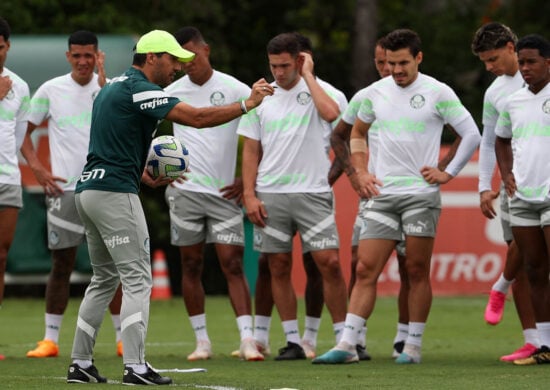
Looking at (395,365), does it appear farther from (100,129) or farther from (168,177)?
(100,129)

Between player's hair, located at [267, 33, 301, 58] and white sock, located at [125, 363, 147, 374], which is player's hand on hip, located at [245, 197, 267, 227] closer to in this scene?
player's hair, located at [267, 33, 301, 58]

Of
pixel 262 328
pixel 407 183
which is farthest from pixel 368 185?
pixel 262 328

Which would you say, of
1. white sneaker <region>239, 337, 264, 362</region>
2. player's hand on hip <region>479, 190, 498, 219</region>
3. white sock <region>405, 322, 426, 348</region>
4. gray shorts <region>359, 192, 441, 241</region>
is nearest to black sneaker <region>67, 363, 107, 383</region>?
white sneaker <region>239, 337, 264, 362</region>

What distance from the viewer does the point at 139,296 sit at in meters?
9.50

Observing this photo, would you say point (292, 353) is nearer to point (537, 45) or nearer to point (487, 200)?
point (487, 200)

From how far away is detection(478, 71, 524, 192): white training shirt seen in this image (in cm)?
1181

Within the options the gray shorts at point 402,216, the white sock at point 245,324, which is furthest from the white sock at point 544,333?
the white sock at point 245,324

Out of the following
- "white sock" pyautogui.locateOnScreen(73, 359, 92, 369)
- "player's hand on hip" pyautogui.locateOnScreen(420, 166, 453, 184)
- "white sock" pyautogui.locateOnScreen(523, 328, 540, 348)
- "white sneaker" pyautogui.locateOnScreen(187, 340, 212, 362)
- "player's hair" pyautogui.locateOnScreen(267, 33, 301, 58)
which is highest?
"player's hair" pyautogui.locateOnScreen(267, 33, 301, 58)

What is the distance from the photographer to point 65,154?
1262 centimetres

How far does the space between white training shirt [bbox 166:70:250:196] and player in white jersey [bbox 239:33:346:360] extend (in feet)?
0.77

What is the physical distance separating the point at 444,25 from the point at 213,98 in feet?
59.4

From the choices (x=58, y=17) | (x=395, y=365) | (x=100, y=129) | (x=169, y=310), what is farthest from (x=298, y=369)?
(x=58, y=17)

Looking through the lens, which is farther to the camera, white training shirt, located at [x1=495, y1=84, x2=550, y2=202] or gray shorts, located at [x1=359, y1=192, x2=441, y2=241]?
gray shorts, located at [x1=359, y1=192, x2=441, y2=241]

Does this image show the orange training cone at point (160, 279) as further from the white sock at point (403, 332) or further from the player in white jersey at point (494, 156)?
the player in white jersey at point (494, 156)
